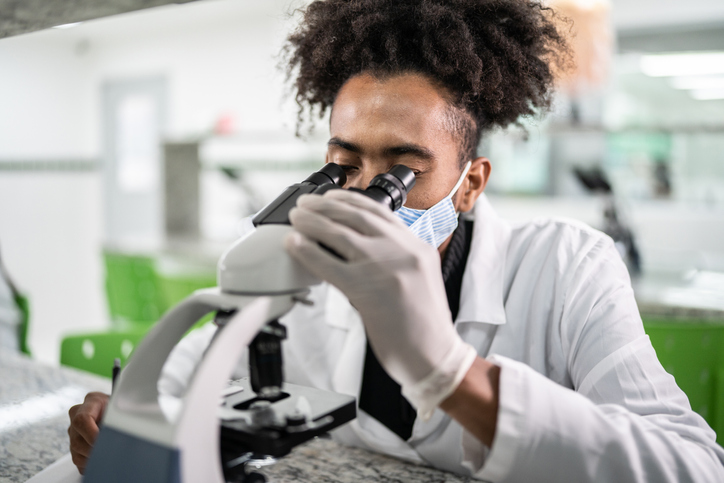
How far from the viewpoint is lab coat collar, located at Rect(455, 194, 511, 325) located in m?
1.20

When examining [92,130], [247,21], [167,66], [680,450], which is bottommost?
[680,450]

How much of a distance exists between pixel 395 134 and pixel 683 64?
16.4 ft

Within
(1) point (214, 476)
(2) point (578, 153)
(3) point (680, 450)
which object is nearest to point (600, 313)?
(3) point (680, 450)

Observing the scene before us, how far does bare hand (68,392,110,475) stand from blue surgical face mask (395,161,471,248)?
66 centimetres

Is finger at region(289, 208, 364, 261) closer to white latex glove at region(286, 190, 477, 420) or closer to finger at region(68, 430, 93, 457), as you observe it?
white latex glove at region(286, 190, 477, 420)

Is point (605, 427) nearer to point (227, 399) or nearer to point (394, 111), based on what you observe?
point (227, 399)

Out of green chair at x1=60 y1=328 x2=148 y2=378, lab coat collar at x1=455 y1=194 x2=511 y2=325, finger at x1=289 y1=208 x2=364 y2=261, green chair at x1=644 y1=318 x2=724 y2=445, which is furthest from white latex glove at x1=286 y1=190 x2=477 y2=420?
green chair at x1=60 y1=328 x2=148 y2=378

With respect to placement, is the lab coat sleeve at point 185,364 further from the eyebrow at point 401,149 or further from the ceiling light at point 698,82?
the ceiling light at point 698,82

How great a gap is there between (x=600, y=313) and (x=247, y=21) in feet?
16.9

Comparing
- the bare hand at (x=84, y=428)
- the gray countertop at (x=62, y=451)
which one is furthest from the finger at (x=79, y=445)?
the gray countertop at (x=62, y=451)

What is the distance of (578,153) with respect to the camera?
5.37 metres

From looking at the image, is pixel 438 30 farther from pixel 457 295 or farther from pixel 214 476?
pixel 214 476

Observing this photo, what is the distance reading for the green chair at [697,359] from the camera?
1415mm

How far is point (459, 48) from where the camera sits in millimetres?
1164
